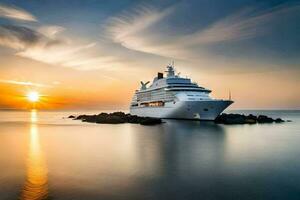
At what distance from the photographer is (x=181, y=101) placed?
70125 millimetres

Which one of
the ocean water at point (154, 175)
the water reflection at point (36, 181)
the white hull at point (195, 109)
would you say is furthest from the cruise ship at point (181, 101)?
the water reflection at point (36, 181)

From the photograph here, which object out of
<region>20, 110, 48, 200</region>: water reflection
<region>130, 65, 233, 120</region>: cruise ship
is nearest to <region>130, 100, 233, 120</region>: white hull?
<region>130, 65, 233, 120</region>: cruise ship

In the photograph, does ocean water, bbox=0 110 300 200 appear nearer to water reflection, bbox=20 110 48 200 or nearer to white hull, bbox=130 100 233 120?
water reflection, bbox=20 110 48 200

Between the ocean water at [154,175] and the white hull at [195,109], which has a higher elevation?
the white hull at [195,109]

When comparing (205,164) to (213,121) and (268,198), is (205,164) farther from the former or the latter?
(213,121)

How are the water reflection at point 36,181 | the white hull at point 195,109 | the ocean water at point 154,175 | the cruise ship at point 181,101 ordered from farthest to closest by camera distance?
the cruise ship at point 181,101
the white hull at point 195,109
the ocean water at point 154,175
the water reflection at point 36,181

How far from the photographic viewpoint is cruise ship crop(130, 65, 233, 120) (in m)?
68.4

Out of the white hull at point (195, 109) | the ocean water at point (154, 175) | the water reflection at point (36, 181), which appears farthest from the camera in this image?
the white hull at point (195, 109)

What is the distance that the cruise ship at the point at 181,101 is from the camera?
224 ft

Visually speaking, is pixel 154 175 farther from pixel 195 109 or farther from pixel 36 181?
pixel 195 109

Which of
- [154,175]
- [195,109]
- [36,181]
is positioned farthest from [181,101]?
[36,181]

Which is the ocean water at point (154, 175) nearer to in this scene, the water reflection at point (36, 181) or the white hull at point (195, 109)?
the water reflection at point (36, 181)

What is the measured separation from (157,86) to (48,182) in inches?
2752

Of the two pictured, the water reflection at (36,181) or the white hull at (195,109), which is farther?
the white hull at (195,109)
